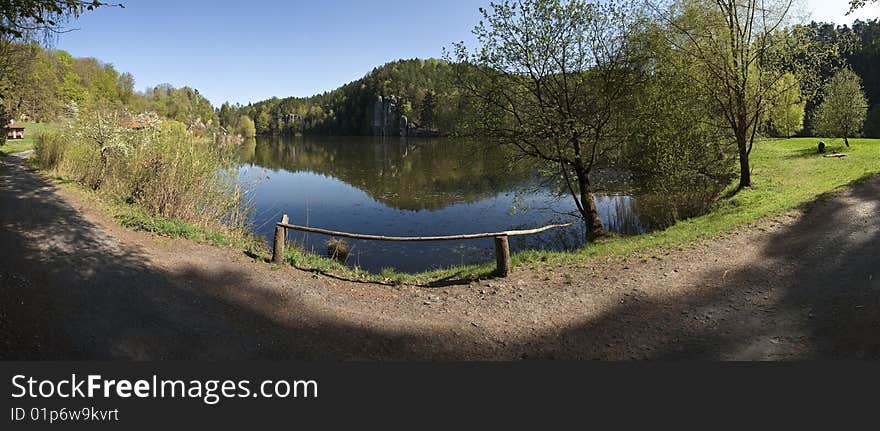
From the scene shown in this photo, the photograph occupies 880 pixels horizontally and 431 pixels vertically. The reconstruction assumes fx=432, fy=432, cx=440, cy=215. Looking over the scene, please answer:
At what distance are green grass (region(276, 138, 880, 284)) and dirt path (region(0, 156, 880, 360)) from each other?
2.70 ft

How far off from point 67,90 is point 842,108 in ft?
272

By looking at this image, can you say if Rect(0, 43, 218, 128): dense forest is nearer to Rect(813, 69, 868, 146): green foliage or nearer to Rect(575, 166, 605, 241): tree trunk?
Rect(575, 166, 605, 241): tree trunk

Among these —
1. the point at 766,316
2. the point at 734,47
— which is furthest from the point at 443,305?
the point at 734,47

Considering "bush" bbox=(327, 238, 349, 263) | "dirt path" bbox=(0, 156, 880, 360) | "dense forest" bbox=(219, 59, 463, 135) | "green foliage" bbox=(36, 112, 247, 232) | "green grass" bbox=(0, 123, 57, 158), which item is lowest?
"bush" bbox=(327, 238, 349, 263)

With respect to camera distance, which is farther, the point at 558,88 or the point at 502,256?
the point at 558,88

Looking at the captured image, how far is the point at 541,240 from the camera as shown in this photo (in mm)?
16406

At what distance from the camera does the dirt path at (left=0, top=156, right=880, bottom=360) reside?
568 cm

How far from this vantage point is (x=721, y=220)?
12312mm

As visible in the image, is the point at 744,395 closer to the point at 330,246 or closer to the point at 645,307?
the point at 645,307

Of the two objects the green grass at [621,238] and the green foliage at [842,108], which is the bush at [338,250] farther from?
the green foliage at [842,108]

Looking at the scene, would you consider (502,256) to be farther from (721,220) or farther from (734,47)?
(734,47)

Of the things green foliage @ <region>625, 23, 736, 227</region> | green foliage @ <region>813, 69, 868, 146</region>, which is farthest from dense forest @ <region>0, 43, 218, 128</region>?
green foliage @ <region>813, 69, 868, 146</region>

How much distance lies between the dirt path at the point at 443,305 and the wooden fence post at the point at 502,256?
0.29 m

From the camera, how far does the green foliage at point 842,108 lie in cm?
2734
